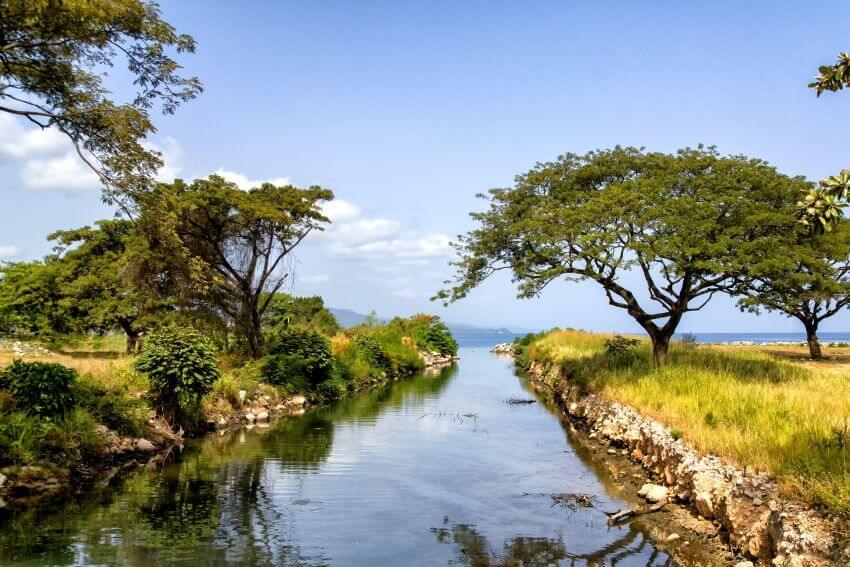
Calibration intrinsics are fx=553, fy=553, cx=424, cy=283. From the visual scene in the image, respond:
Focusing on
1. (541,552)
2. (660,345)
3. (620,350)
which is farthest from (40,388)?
(620,350)

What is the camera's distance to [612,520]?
390 inches

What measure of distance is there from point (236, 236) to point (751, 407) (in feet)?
70.2

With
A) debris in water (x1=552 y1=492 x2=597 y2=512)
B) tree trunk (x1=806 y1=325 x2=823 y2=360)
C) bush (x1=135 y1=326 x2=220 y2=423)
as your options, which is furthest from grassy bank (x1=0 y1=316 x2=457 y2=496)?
tree trunk (x1=806 y1=325 x2=823 y2=360)

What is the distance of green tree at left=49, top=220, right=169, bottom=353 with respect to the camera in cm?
2445

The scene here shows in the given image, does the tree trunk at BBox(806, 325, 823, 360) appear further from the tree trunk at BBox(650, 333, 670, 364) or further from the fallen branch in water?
the fallen branch in water

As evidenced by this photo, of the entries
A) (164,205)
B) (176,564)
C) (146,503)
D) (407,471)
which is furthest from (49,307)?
(176,564)

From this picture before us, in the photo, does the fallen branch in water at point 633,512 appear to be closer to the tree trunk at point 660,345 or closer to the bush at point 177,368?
the bush at point 177,368

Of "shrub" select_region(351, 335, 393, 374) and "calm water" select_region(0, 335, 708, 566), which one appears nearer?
"calm water" select_region(0, 335, 708, 566)

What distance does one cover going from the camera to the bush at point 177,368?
51.7 ft

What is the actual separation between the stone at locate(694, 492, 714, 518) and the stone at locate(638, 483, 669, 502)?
1117 mm

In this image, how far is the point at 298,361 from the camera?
25125 millimetres

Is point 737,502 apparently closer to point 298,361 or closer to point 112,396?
point 112,396

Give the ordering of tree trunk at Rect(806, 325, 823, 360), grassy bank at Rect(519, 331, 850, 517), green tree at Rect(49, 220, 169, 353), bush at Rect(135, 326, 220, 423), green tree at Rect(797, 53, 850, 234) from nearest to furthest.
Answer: green tree at Rect(797, 53, 850, 234) < grassy bank at Rect(519, 331, 850, 517) < bush at Rect(135, 326, 220, 423) < green tree at Rect(49, 220, 169, 353) < tree trunk at Rect(806, 325, 823, 360)

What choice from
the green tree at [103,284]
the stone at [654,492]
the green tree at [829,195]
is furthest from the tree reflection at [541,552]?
the green tree at [103,284]
